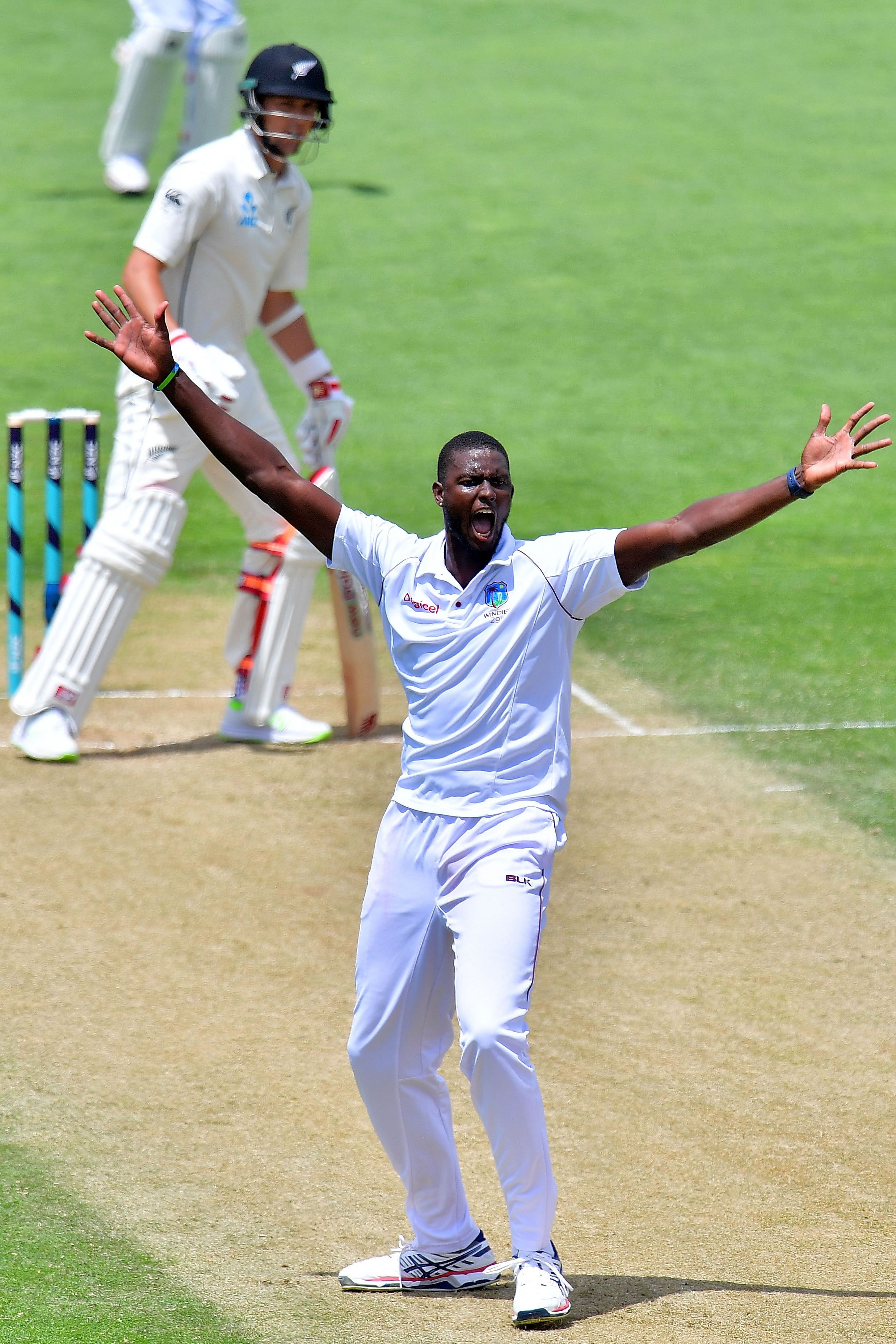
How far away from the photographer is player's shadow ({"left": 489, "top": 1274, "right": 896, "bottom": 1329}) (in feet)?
14.0

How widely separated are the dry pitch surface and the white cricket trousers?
0.29 metres

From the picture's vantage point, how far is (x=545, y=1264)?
416 cm

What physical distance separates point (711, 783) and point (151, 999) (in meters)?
2.83

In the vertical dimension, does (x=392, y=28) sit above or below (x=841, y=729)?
above

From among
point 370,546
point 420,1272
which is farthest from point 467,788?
point 420,1272

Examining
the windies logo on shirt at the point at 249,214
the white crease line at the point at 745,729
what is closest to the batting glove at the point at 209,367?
the windies logo on shirt at the point at 249,214

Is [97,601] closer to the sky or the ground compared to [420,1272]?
closer to the sky

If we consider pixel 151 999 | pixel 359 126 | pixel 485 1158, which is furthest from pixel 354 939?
pixel 359 126

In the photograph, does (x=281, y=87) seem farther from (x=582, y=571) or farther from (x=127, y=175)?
(x=127, y=175)

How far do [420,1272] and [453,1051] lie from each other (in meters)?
1.46

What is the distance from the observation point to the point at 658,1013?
19.5ft

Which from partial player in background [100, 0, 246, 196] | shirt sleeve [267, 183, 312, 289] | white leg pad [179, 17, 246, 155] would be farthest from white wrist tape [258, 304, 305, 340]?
white leg pad [179, 17, 246, 155]

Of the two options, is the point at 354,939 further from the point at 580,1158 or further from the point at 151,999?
the point at 580,1158

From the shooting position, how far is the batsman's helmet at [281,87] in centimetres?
767
